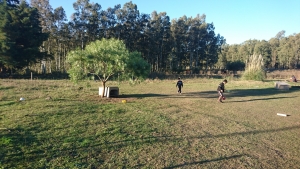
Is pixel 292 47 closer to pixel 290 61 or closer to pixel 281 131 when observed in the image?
pixel 290 61


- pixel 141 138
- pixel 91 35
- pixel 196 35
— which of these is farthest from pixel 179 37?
pixel 141 138

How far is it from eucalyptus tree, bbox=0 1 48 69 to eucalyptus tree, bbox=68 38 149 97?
1958 cm

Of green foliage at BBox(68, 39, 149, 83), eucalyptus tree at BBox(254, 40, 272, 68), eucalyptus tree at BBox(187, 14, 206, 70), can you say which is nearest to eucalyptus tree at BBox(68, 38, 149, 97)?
green foliage at BBox(68, 39, 149, 83)

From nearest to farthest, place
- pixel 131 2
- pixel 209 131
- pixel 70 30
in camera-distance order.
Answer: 1. pixel 209 131
2. pixel 70 30
3. pixel 131 2

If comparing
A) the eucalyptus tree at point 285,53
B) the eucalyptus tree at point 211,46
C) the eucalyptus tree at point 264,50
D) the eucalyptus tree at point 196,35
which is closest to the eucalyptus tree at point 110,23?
the eucalyptus tree at point 196,35

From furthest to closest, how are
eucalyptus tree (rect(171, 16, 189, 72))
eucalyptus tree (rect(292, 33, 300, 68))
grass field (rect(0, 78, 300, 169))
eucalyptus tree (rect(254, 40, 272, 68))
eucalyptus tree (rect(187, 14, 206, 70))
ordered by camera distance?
1. eucalyptus tree (rect(254, 40, 272, 68))
2. eucalyptus tree (rect(292, 33, 300, 68))
3. eucalyptus tree (rect(187, 14, 206, 70))
4. eucalyptus tree (rect(171, 16, 189, 72))
5. grass field (rect(0, 78, 300, 169))

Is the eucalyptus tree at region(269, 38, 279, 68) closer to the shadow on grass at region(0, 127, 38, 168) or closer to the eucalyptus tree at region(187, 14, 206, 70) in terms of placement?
the eucalyptus tree at region(187, 14, 206, 70)

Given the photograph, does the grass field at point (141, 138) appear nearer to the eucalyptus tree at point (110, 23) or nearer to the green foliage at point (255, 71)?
the green foliage at point (255, 71)

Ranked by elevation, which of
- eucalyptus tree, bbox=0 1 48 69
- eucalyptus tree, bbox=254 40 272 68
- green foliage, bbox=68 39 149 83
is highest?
eucalyptus tree, bbox=254 40 272 68

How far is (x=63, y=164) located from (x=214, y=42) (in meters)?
59.9

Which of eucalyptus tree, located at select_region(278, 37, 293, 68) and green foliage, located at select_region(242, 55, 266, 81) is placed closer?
green foliage, located at select_region(242, 55, 266, 81)

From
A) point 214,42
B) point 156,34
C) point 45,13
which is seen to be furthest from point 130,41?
point 214,42

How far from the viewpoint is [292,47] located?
239 feet

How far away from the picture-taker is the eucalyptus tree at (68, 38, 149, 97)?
43.5 feet
